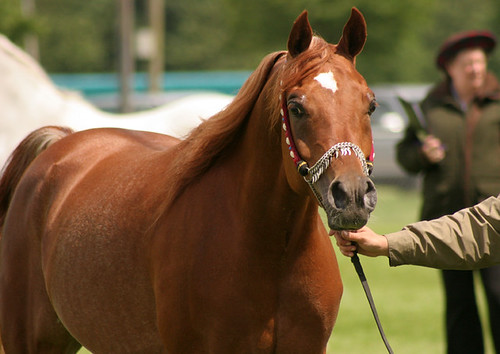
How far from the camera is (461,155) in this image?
5.37 meters

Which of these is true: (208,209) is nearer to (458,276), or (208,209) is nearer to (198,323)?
(198,323)

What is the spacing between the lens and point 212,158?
12.0ft

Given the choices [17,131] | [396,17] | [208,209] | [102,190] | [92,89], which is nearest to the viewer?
[208,209]

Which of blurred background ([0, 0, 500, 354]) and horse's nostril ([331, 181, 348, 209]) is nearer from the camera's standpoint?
horse's nostril ([331, 181, 348, 209])

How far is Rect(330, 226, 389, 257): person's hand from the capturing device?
11.0 ft

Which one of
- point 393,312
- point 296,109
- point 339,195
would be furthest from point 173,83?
point 339,195

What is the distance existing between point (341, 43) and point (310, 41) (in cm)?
14

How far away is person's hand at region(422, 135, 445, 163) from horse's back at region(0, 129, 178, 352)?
1.62 meters

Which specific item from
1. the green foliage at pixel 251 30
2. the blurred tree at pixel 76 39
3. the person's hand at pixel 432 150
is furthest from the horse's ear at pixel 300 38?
the blurred tree at pixel 76 39

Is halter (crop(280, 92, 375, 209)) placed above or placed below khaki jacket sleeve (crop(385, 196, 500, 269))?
above

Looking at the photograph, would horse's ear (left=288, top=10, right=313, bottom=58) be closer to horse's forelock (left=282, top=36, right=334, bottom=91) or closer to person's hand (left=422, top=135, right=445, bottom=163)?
horse's forelock (left=282, top=36, right=334, bottom=91)

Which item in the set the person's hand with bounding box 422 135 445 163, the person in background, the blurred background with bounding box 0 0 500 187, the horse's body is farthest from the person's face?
the horse's body

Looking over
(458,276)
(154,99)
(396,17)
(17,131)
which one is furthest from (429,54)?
(458,276)

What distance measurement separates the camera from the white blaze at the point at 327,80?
10.2 ft
